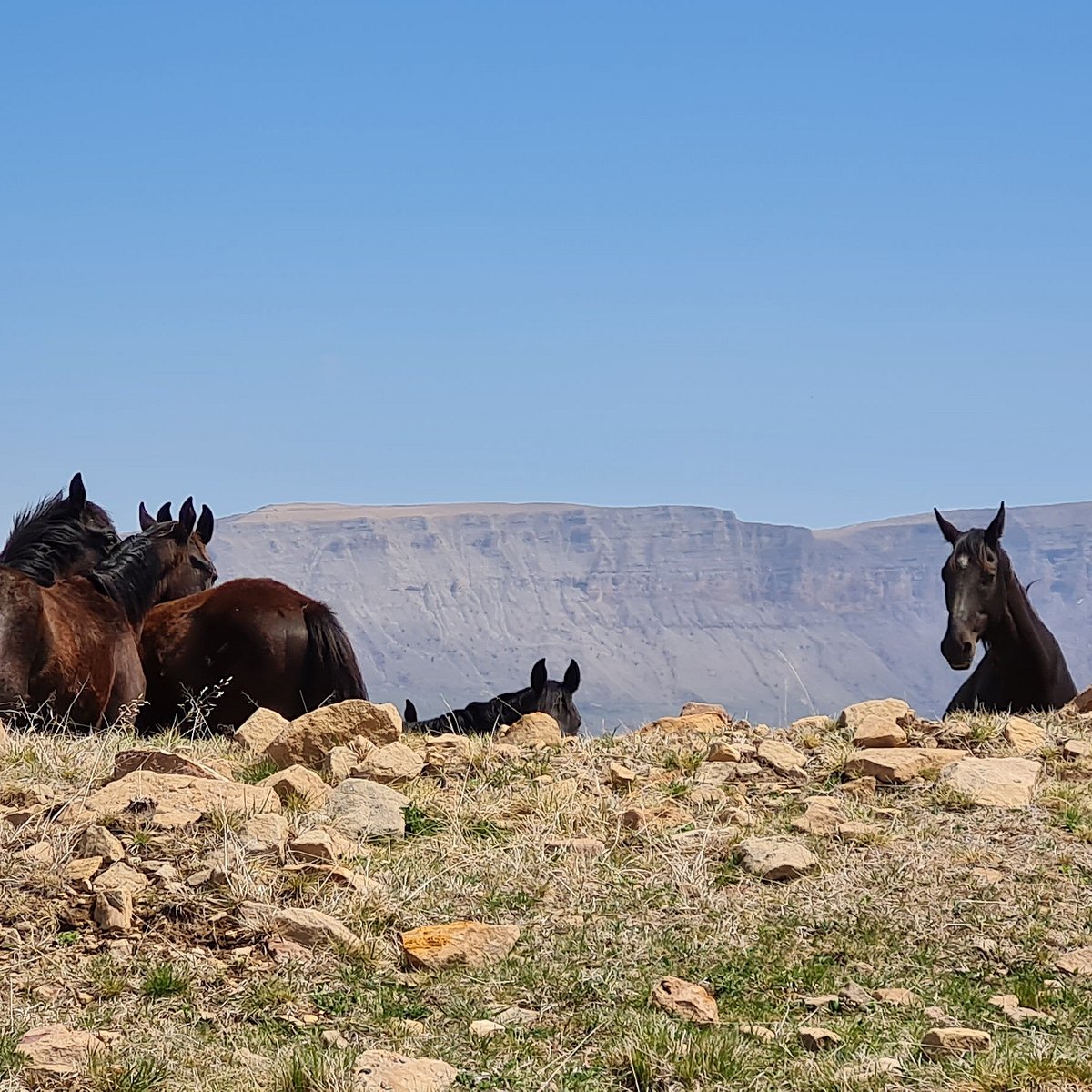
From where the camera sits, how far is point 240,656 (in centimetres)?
1104

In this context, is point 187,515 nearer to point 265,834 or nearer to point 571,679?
point 571,679

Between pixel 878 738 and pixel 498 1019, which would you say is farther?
pixel 878 738

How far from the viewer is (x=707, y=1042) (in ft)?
12.9

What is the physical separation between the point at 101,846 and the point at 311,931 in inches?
37.3

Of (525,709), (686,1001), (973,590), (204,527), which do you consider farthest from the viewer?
(204,527)

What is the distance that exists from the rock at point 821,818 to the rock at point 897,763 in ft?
1.58

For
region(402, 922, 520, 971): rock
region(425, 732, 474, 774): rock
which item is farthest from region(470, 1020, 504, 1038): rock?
region(425, 732, 474, 774): rock

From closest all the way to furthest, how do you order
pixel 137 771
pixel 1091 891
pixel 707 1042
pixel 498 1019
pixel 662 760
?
pixel 707 1042, pixel 498 1019, pixel 1091 891, pixel 137 771, pixel 662 760

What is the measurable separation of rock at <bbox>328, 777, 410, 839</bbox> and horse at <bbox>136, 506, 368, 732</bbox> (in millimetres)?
4899

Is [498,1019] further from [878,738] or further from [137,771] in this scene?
[878,738]

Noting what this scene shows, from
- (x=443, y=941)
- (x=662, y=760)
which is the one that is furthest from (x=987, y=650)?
(x=443, y=941)

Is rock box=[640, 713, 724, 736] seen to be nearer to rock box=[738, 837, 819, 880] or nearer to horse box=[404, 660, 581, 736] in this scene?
rock box=[738, 837, 819, 880]

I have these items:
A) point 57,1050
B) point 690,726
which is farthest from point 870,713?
point 57,1050

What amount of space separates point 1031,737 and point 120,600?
6423 mm
